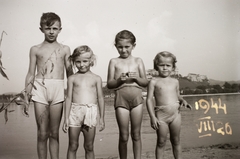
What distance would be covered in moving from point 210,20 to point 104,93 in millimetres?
1490

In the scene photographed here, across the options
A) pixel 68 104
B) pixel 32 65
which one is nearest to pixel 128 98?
pixel 68 104

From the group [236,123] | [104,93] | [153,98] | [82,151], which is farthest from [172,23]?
[82,151]

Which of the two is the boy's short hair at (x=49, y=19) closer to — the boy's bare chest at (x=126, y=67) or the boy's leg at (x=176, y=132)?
the boy's bare chest at (x=126, y=67)

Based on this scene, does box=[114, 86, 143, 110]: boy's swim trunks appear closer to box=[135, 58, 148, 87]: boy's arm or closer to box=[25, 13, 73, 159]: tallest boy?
box=[135, 58, 148, 87]: boy's arm

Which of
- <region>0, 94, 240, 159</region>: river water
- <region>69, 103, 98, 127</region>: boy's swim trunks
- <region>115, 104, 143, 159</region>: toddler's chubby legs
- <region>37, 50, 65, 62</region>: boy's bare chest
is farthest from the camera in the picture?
<region>0, 94, 240, 159</region>: river water

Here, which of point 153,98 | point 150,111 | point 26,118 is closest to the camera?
point 150,111

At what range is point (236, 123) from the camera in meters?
3.20

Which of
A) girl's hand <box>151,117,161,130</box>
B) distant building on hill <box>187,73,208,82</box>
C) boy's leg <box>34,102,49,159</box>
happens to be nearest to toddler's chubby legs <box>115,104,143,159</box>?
girl's hand <box>151,117,161,130</box>

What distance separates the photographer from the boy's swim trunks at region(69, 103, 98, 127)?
251cm

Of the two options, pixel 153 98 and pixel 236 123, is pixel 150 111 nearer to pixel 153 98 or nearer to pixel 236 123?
pixel 153 98

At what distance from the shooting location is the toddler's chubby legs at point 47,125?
8.77 feet

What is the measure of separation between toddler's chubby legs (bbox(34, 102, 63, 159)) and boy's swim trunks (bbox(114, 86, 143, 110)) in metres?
0.57

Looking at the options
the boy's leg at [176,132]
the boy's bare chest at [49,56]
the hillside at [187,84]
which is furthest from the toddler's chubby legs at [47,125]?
the hillside at [187,84]

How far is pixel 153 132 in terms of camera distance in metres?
3.19
